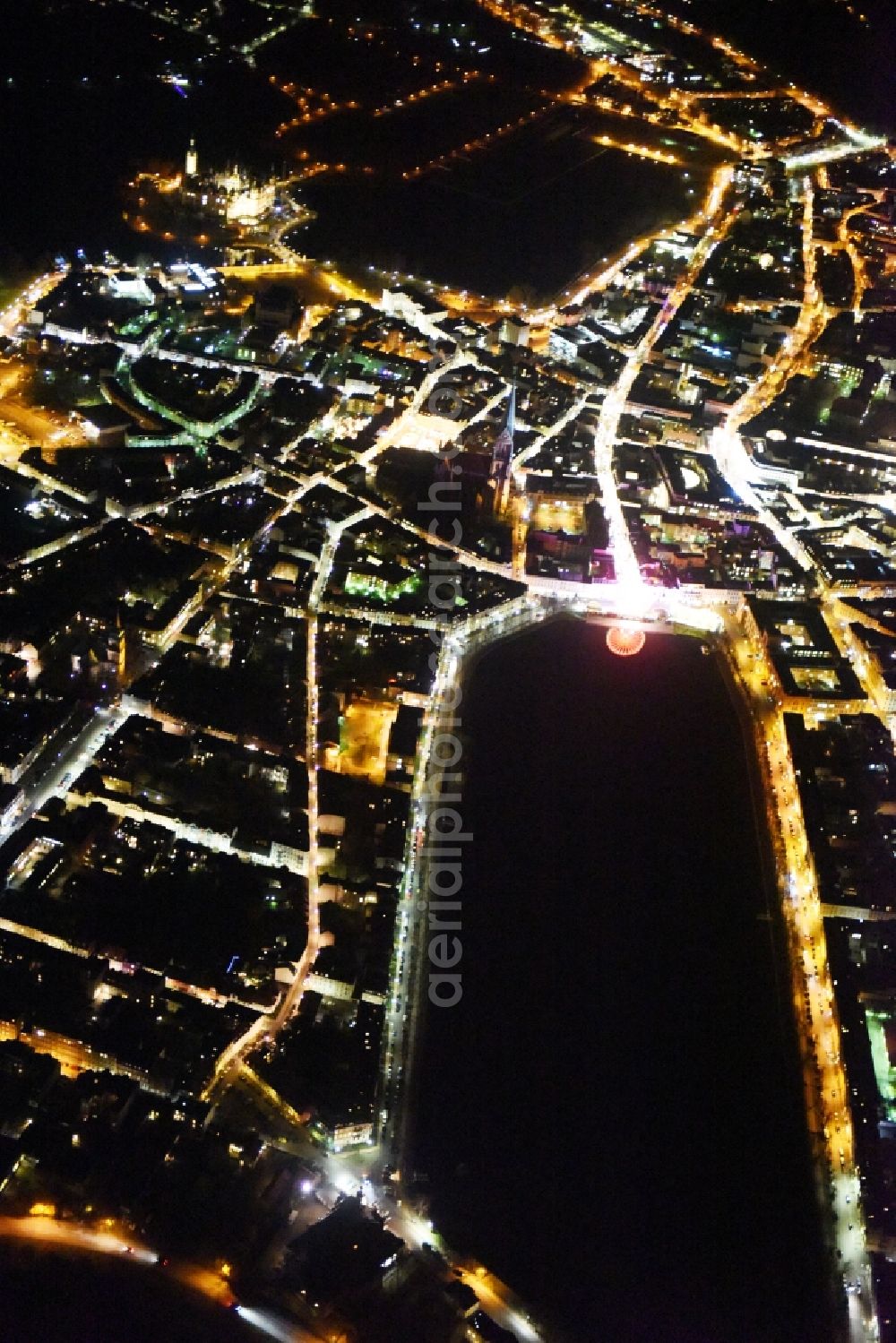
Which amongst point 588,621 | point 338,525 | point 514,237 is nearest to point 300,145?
point 514,237

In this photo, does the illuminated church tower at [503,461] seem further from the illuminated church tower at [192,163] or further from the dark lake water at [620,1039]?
the illuminated church tower at [192,163]

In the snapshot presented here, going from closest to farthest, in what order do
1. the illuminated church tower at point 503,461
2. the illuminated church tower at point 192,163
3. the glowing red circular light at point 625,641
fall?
1. the glowing red circular light at point 625,641
2. the illuminated church tower at point 503,461
3. the illuminated church tower at point 192,163

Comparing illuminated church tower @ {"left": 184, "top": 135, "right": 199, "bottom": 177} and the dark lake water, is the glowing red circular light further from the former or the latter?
illuminated church tower @ {"left": 184, "top": 135, "right": 199, "bottom": 177}

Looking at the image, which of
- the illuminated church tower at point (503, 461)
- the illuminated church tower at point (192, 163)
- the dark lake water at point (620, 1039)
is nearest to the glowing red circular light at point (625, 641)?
the dark lake water at point (620, 1039)

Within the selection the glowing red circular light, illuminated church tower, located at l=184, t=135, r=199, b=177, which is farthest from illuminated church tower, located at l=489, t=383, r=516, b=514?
illuminated church tower, located at l=184, t=135, r=199, b=177

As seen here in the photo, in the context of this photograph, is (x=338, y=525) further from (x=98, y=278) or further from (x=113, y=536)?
(x=98, y=278)
